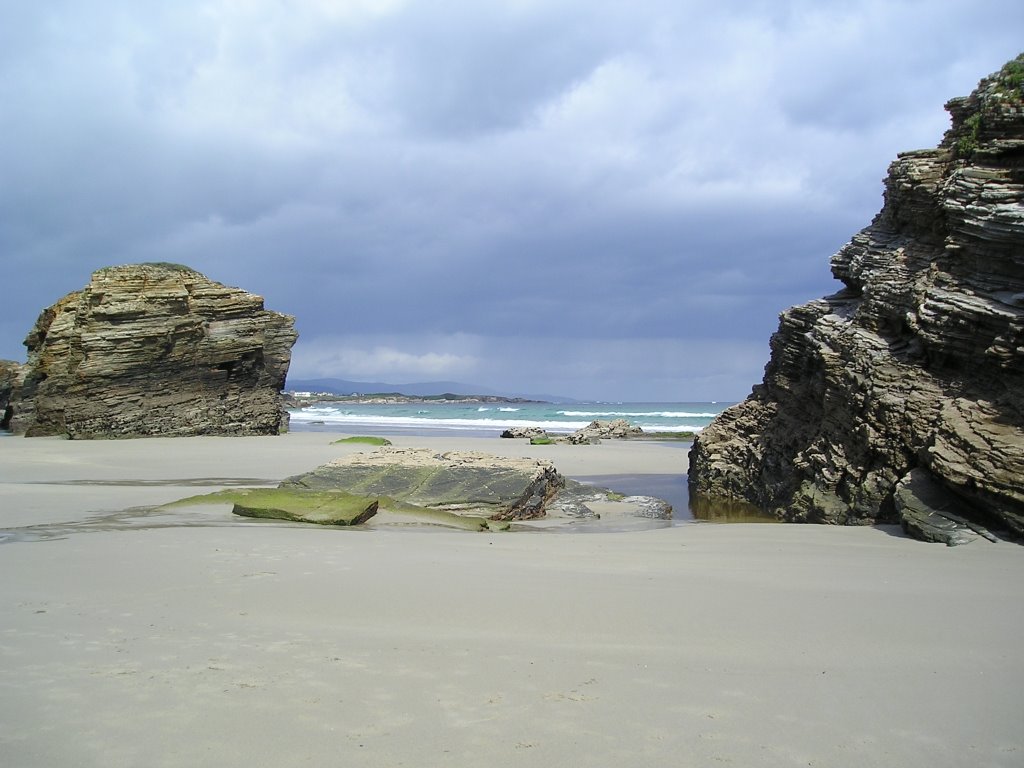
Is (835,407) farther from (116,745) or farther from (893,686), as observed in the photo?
(116,745)

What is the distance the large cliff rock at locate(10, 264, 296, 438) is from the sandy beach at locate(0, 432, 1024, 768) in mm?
18588

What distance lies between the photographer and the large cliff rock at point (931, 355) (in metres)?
7.45

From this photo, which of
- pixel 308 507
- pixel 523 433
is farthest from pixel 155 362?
pixel 308 507

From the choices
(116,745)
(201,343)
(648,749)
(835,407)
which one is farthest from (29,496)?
(201,343)

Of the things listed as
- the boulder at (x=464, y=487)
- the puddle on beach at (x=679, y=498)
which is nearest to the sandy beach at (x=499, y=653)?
the boulder at (x=464, y=487)

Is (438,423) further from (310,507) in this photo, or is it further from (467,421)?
(310,507)

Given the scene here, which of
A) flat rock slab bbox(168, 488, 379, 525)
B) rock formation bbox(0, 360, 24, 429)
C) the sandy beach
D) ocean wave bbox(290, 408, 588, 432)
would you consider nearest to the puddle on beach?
flat rock slab bbox(168, 488, 379, 525)

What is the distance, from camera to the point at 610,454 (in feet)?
76.7

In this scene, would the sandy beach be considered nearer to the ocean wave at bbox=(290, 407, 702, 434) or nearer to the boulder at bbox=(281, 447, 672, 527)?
the boulder at bbox=(281, 447, 672, 527)

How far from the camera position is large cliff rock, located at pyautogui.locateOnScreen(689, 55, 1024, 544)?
293 inches

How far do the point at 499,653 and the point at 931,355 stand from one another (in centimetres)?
732

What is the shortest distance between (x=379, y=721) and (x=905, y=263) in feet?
31.2

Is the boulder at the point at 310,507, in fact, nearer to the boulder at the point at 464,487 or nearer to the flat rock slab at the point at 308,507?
the flat rock slab at the point at 308,507

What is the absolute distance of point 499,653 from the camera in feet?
12.5
